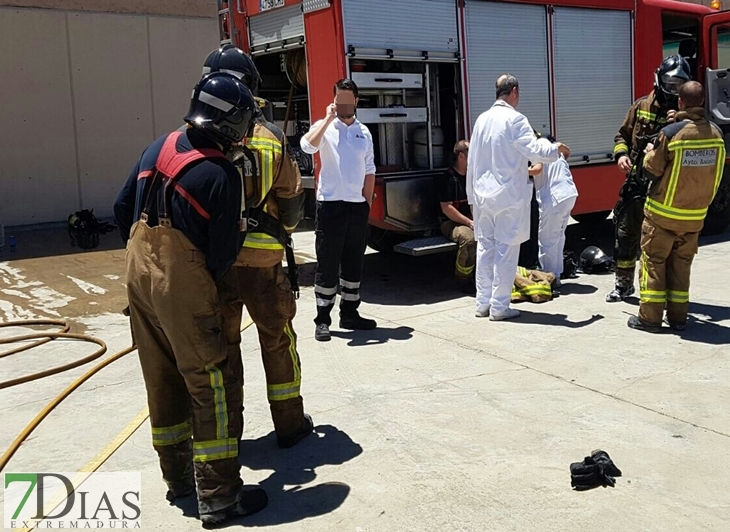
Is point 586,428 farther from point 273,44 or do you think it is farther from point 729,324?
point 273,44

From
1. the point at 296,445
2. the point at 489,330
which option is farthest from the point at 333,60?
the point at 296,445

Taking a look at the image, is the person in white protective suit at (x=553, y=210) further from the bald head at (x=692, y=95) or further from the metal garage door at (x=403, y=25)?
the bald head at (x=692, y=95)

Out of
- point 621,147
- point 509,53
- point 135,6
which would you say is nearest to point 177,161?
point 621,147

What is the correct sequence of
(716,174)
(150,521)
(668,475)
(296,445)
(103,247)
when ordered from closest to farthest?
(150,521) < (668,475) < (296,445) < (716,174) < (103,247)

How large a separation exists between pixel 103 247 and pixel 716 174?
7.93 m

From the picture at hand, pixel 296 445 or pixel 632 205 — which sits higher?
pixel 632 205

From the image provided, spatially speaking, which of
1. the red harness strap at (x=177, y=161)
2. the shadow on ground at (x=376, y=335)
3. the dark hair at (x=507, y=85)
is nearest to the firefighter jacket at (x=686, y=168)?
the dark hair at (x=507, y=85)

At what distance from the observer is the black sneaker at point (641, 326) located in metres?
5.74

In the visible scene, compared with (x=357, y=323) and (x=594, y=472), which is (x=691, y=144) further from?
(x=594, y=472)

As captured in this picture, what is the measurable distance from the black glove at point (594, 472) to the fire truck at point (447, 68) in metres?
3.80

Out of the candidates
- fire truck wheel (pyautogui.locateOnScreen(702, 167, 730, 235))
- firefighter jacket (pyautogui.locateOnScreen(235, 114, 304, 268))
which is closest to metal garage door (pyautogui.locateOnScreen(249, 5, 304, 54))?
firefighter jacket (pyautogui.locateOnScreen(235, 114, 304, 268))

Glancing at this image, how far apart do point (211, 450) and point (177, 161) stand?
1192mm

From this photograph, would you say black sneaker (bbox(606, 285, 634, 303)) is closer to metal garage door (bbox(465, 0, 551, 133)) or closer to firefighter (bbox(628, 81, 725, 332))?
firefighter (bbox(628, 81, 725, 332))

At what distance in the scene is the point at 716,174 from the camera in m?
5.59
